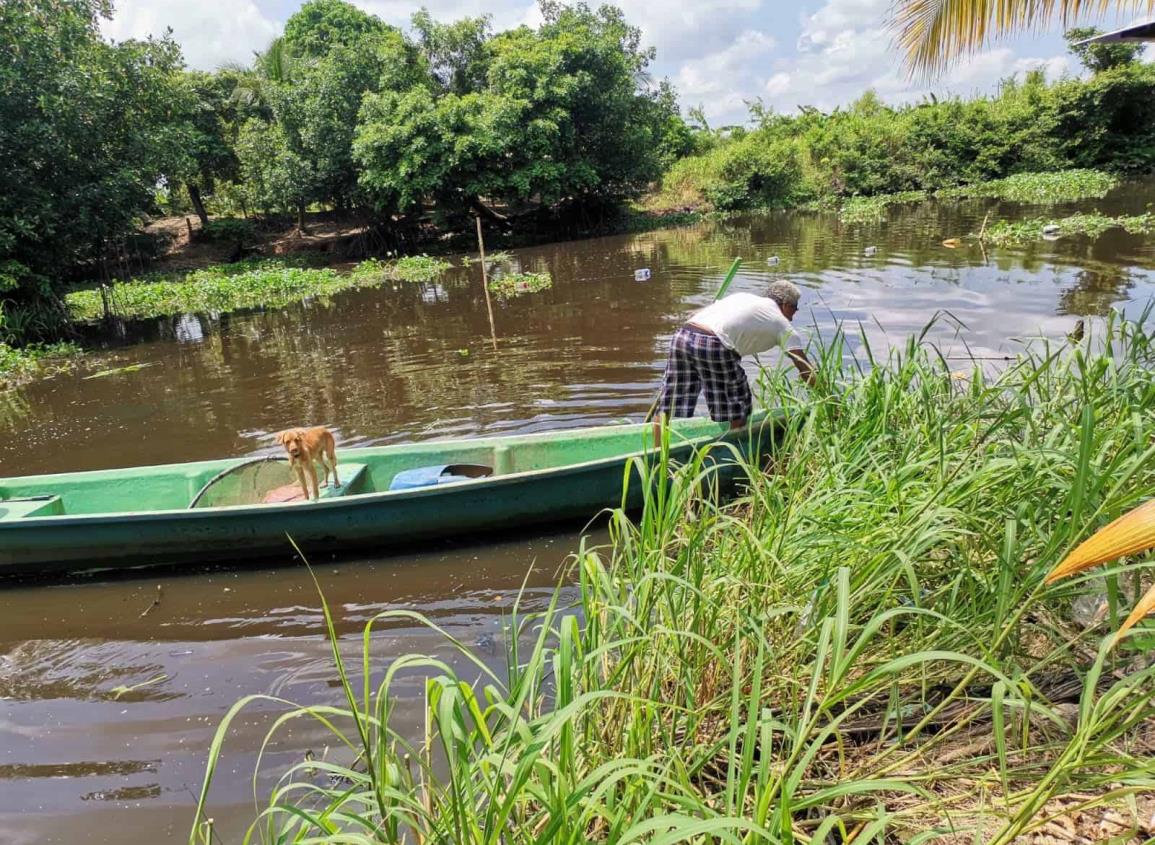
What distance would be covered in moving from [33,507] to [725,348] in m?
4.87

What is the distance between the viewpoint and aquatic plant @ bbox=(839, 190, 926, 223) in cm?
2502

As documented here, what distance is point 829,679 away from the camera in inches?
71.3

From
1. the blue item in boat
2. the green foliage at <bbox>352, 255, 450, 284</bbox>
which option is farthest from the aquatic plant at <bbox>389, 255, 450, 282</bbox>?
the blue item in boat

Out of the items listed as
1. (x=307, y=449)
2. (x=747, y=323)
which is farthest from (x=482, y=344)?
(x=747, y=323)

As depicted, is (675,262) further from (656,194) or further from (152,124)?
(656,194)

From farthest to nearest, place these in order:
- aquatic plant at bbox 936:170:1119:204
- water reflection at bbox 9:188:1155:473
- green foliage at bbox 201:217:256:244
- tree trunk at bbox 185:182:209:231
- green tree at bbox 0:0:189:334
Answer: tree trunk at bbox 185:182:209:231 < green foliage at bbox 201:217:256:244 < aquatic plant at bbox 936:170:1119:204 < green tree at bbox 0:0:189:334 < water reflection at bbox 9:188:1155:473

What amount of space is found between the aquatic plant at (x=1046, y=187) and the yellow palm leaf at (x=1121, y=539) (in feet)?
89.9

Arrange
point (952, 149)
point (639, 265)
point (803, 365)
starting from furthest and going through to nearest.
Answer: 1. point (952, 149)
2. point (639, 265)
3. point (803, 365)

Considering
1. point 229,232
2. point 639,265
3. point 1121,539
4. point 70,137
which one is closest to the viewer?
point 1121,539

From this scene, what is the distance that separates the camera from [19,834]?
2.87m

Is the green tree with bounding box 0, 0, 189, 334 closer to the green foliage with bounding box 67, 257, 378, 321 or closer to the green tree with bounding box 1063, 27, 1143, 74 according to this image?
the green foliage with bounding box 67, 257, 378, 321

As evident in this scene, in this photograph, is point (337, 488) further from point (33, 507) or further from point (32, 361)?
point (32, 361)

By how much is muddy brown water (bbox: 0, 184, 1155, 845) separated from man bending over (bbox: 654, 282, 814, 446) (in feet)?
2.05

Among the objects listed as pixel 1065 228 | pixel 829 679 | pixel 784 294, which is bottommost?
pixel 829 679
